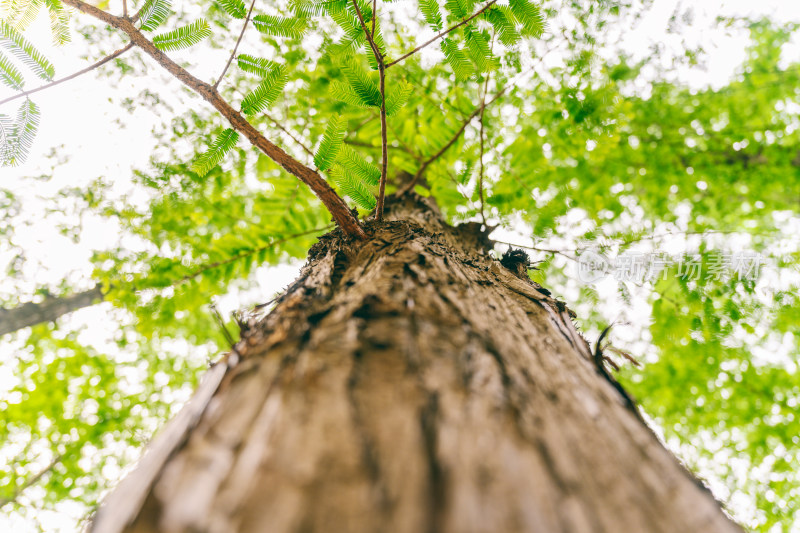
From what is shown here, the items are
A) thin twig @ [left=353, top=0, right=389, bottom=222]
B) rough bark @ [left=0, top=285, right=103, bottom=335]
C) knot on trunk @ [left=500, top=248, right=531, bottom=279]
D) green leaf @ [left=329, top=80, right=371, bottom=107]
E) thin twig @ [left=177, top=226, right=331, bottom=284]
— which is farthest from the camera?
rough bark @ [left=0, top=285, right=103, bottom=335]

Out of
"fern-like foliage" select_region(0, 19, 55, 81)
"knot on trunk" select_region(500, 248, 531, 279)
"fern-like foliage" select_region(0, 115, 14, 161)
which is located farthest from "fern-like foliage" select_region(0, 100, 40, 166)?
"knot on trunk" select_region(500, 248, 531, 279)

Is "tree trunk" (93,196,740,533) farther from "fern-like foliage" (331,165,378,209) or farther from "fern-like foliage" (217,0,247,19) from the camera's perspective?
"fern-like foliage" (217,0,247,19)

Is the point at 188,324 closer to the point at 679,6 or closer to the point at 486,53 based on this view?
the point at 486,53

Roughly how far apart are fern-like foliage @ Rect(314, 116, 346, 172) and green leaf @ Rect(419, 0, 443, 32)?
1.90 ft

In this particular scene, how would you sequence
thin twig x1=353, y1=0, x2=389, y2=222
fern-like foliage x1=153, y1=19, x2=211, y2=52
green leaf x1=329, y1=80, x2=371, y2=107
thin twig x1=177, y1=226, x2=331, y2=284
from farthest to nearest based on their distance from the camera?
thin twig x1=177, y1=226, x2=331, y2=284
fern-like foliage x1=153, y1=19, x2=211, y2=52
green leaf x1=329, y1=80, x2=371, y2=107
thin twig x1=353, y1=0, x2=389, y2=222

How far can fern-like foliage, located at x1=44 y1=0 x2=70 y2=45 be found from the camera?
5.29ft

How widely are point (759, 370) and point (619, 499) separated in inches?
217

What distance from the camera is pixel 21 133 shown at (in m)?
1.43

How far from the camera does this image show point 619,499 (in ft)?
1.73

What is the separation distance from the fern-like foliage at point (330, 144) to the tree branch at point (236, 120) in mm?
84

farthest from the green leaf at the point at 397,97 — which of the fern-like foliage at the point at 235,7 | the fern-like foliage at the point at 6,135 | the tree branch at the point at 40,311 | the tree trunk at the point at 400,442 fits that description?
the tree branch at the point at 40,311

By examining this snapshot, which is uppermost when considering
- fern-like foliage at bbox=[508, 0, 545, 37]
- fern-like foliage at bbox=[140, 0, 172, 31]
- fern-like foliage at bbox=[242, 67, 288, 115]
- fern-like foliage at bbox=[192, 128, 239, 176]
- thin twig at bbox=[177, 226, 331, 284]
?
fern-like foliage at bbox=[140, 0, 172, 31]

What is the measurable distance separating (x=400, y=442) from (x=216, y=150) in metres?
1.40

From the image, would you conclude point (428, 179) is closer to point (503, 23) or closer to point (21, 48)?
point (503, 23)
